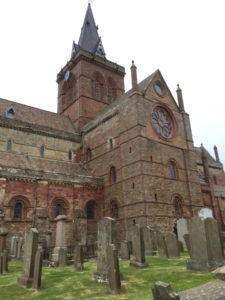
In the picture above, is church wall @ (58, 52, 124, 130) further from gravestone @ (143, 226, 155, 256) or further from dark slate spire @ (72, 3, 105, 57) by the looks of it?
gravestone @ (143, 226, 155, 256)

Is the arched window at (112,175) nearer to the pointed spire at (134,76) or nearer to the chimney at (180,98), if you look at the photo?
the pointed spire at (134,76)

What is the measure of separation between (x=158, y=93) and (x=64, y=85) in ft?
66.2

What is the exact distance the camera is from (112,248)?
7.91 metres

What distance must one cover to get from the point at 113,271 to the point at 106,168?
18.8 m

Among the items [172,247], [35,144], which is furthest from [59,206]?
[172,247]

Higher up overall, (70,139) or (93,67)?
(93,67)

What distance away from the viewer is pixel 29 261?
343 inches

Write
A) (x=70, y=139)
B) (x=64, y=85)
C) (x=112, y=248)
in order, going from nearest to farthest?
1. (x=112, y=248)
2. (x=70, y=139)
3. (x=64, y=85)

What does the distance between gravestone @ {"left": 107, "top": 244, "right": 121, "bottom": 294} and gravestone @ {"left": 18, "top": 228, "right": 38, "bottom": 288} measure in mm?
2897

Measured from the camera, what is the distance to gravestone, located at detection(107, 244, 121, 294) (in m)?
7.12

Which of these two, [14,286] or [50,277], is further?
[50,277]

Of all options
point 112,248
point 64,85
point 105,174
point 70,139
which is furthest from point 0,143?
point 112,248

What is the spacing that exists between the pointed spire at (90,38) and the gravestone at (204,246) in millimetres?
37745

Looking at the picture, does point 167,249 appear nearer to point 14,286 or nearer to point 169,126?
point 14,286
